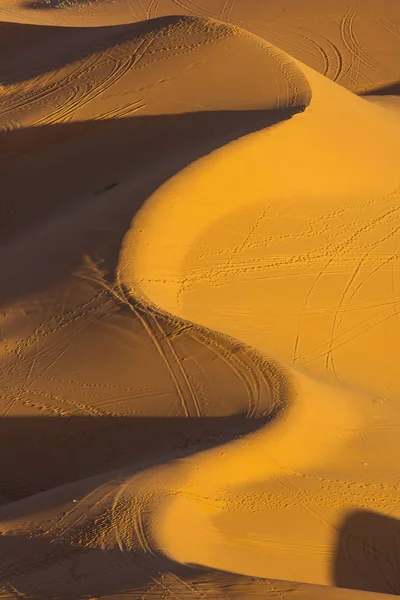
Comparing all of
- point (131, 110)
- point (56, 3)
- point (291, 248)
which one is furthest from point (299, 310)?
point (56, 3)

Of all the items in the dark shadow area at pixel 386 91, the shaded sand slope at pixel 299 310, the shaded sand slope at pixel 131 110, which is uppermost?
the shaded sand slope at pixel 131 110

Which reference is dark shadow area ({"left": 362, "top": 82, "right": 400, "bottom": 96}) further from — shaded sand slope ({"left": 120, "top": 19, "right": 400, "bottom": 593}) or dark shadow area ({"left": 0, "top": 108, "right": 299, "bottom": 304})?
dark shadow area ({"left": 0, "top": 108, "right": 299, "bottom": 304})

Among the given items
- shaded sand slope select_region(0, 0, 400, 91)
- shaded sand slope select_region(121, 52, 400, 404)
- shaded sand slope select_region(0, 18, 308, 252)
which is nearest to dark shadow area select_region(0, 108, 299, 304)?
shaded sand slope select_region(0, 18, 308, 252)

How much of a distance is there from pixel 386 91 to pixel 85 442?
535 inches

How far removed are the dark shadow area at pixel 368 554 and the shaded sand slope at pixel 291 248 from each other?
8.57 ft

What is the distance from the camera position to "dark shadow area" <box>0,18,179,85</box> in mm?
16281

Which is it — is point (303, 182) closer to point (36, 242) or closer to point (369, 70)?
point (36, 242)

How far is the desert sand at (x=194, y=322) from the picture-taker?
21.8ft

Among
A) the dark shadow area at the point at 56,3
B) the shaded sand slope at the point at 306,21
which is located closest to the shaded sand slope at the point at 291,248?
the shaded sand slope at the point at 306,21

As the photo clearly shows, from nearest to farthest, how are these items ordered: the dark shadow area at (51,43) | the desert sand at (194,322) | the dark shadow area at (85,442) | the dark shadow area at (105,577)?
the dark shadow area at (105,577)
the desert sand at (194,322)
the dark shadow area at (85,442)
the dark shadow area at (51,43)

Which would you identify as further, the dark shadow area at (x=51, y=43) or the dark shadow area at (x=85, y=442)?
the dark shadow area at (x=51, y=43)

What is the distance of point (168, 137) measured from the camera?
1391 cm

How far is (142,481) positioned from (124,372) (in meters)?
2.29

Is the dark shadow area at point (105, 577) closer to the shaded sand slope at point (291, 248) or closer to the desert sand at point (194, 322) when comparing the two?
the desert sand at point (194, 322)
